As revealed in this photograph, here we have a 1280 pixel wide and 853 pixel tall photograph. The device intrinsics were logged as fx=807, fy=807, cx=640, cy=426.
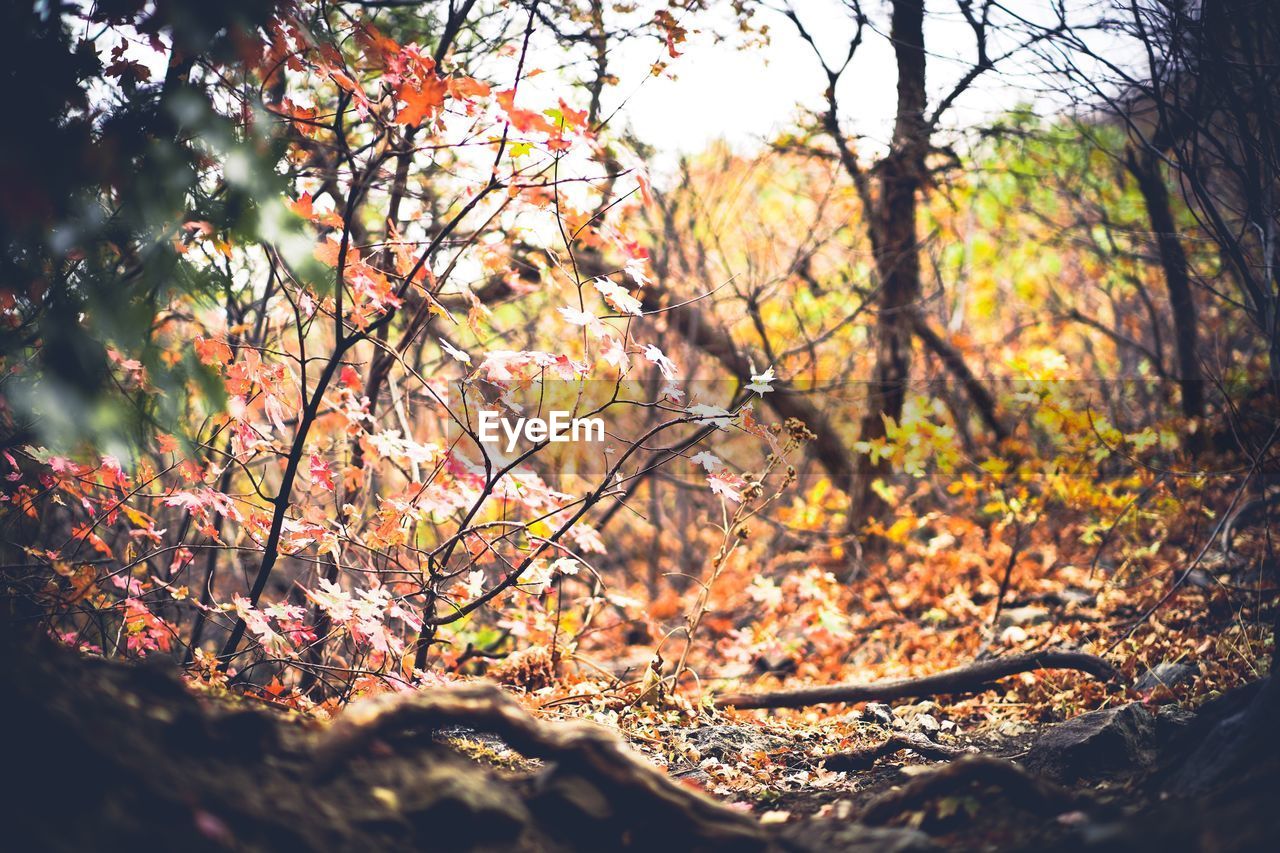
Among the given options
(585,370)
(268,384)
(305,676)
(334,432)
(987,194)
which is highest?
(987,194)

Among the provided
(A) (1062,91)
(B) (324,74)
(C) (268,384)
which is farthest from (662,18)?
(C) (268,384)

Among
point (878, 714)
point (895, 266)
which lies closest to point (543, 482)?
point (878, 714)

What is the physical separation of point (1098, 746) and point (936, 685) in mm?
1421

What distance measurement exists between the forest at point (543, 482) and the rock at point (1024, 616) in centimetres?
5

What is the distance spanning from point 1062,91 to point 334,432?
14.4 feet

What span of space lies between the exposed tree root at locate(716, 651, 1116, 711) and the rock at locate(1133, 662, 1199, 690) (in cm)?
14

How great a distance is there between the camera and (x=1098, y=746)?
3010 mm

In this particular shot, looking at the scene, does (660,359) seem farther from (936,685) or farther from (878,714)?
(936,685)

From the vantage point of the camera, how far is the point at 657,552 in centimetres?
798

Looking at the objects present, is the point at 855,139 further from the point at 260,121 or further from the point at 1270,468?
the point at 260,121

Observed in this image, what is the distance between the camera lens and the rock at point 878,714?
404 cm

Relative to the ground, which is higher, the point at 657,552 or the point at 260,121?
the point at 260,121

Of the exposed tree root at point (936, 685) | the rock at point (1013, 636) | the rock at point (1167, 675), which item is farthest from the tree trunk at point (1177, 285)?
the exposed tree root at point (936, 685)

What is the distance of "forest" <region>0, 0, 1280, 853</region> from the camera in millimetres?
2160
